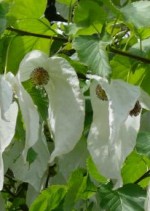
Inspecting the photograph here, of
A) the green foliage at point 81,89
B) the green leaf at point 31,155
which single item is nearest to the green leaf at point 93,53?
the green foliage at point 81,89

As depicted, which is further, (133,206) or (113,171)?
(133,206)

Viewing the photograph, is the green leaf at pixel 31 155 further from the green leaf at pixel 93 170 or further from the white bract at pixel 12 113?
the white bract at pixel 12 113

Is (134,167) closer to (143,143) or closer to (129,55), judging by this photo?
(143,143)

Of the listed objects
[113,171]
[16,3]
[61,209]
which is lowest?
[61,209]

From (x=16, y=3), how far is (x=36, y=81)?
0.16 meters

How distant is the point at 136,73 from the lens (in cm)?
104

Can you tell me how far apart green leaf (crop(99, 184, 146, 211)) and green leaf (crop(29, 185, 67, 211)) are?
98 mm

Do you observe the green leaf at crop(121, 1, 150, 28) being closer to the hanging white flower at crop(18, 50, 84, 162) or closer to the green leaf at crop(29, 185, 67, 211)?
the hanging white flower at crop(18, 50, 84, 162)

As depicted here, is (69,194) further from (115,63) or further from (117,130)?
(117,130)

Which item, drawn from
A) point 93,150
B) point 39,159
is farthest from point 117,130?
point 39,159

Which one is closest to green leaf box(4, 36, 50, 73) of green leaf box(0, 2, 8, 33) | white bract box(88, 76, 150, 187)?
green leaf box(0, 2, 8, 33)

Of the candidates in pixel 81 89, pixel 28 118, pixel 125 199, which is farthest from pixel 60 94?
pixel 125 199

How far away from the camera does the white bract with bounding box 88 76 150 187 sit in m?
0.79

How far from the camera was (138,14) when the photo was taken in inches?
34.9
